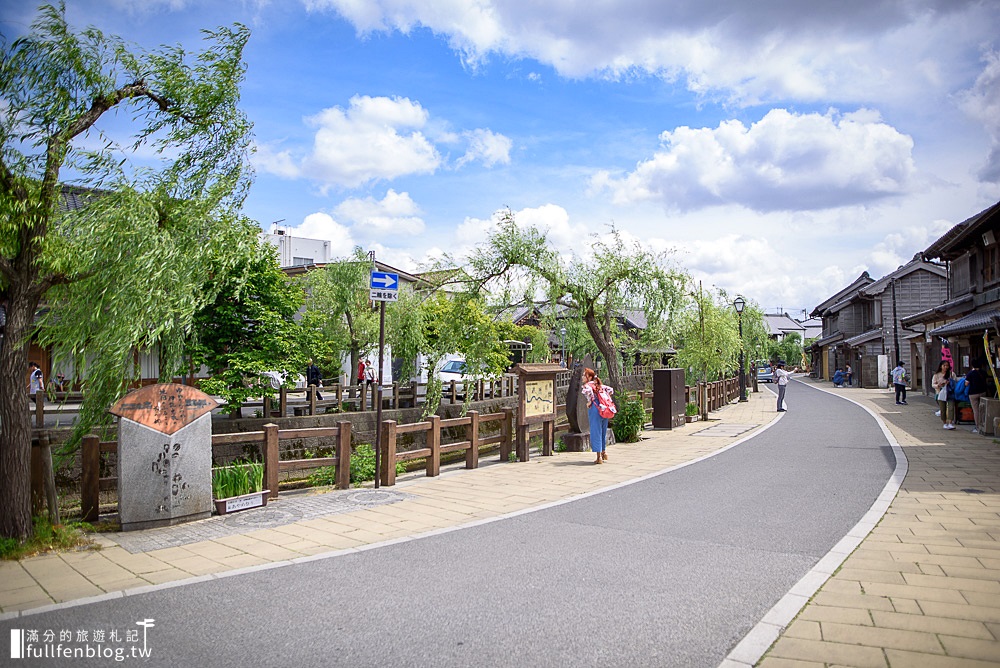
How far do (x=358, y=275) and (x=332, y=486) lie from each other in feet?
45.2

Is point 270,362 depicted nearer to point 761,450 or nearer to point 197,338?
point 197,338

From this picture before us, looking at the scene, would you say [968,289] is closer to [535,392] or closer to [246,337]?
[535,392]

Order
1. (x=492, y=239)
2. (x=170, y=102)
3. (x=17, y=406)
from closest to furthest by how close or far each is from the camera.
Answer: (x=17, y=406)
(x=170, y=102)
(x=492, y=239)

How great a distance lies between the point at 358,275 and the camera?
22562 millimetres

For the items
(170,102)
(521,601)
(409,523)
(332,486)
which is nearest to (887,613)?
(521,601)

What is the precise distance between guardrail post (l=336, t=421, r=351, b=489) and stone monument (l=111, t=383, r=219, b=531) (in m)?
2.03

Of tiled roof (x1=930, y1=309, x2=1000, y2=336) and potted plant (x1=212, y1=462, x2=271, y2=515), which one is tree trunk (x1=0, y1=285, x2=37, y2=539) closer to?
potted plant (x1=212, y1=462, x2=271, y2=515)

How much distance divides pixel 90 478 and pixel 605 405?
774 cm

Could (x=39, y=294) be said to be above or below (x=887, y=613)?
above

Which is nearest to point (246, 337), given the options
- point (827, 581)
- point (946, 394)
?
point (827, 581)

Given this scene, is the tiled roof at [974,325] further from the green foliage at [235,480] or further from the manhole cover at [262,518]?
the green foliage at [235,480]

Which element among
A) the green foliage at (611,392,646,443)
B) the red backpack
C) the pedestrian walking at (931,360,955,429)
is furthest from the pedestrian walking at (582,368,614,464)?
the pedestrian walking at (931,360,955,429)

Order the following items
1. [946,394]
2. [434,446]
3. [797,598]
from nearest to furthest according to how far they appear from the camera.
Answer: [797,598]
[434,446]
[946,394]

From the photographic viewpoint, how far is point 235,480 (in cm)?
813
